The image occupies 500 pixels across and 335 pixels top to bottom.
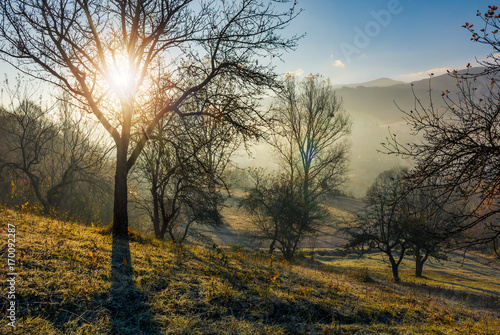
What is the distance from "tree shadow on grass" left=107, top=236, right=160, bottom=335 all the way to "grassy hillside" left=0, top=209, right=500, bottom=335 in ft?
0.04

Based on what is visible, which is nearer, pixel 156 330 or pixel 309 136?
pixel 156 330

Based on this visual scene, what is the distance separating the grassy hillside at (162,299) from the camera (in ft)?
12.3

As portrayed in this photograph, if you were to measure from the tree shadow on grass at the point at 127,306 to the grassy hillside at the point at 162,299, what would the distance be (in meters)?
0.01

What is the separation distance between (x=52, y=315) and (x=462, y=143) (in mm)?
7547

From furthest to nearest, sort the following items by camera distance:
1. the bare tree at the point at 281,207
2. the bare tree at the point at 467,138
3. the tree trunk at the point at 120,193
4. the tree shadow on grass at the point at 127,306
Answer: the bare tree at the point at 281,207 < the tree trunk at the point at 120,193 < the bare tree at the point at 467,138 < the tree shadow on grass at the point at 127,306

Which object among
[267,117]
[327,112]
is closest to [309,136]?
[327,112]

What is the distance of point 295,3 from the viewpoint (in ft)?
23.7

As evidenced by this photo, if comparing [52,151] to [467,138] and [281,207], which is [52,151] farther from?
[467,138]

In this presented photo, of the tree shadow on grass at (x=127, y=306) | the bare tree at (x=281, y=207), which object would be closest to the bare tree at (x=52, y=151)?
the bare tree at (x=281, y=207)

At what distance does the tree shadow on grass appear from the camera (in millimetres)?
3680

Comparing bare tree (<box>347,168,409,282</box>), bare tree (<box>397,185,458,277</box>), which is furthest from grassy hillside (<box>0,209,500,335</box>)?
bare tree (<box>347,168,409,282</box>)

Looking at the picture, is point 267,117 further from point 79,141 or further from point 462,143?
point 79,141

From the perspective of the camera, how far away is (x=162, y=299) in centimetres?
450

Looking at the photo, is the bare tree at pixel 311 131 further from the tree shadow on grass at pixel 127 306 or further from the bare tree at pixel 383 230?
the tree shadow on grass at pixel 127 306
